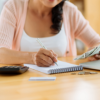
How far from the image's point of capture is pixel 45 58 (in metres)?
0.79

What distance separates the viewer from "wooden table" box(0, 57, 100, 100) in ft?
1.40

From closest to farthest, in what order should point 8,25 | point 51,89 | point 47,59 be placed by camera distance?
point 51,89 → point 47,59 → point 8,25

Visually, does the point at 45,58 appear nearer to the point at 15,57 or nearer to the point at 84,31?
the point at 15,57

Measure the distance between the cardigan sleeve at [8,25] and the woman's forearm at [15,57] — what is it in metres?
0.16

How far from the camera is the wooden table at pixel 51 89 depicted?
0.43 metres

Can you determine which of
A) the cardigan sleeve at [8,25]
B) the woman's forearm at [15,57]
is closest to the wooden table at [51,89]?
the woman's forearm at [15,57]

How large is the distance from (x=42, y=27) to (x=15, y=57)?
540 mm

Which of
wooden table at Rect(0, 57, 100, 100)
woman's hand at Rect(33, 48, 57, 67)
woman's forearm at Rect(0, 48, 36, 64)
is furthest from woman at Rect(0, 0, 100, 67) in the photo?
wooden table at Rect(0, 57, 100, 100)

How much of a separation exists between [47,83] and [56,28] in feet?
2.89

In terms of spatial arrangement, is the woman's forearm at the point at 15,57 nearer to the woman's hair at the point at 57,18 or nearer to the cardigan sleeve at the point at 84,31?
the woman's hair at the point at 57,18

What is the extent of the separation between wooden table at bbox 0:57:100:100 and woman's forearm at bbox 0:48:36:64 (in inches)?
11.2

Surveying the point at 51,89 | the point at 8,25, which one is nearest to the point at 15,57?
the point at 8,25

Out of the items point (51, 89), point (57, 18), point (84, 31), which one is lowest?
point (51, 89)

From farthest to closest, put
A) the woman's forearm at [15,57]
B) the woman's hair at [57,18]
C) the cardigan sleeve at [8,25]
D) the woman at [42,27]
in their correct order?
1. the woman's hair at [57,18]
2. the woman at [42,27]
3. the cardigan sleeve at [8,25]
4. the woman's forearm at [15,57]
